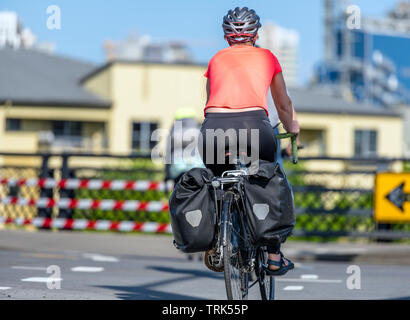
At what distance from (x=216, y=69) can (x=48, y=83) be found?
129 feet

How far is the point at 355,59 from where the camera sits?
282 ft

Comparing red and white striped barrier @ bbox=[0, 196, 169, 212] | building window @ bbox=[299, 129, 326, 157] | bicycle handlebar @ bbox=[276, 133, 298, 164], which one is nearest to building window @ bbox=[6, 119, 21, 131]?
building window @ bbox=[299, 129, 326, 157]

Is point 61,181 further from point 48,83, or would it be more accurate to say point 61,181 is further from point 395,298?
point 48,83

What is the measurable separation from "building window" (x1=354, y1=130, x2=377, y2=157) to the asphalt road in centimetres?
3636

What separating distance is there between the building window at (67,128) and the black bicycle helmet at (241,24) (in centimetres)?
3669

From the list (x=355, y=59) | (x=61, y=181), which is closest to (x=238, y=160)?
(x=61, y=181)

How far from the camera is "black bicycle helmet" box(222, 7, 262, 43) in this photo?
5.21m

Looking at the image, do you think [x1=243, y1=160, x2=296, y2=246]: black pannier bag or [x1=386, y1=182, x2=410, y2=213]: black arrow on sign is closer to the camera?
[x1=243, y1=160, x2=296, y2=246]: black pannier bag

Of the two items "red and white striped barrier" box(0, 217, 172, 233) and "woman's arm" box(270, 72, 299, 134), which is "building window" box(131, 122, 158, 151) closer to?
"red and white striped barrier" box(0, 217, 172, 233)

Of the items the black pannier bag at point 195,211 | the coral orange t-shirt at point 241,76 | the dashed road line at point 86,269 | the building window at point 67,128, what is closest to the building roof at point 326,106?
the building window at point 67,128

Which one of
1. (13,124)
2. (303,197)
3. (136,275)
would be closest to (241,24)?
(136,275)

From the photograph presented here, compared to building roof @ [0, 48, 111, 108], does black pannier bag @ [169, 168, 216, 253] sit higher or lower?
lower
